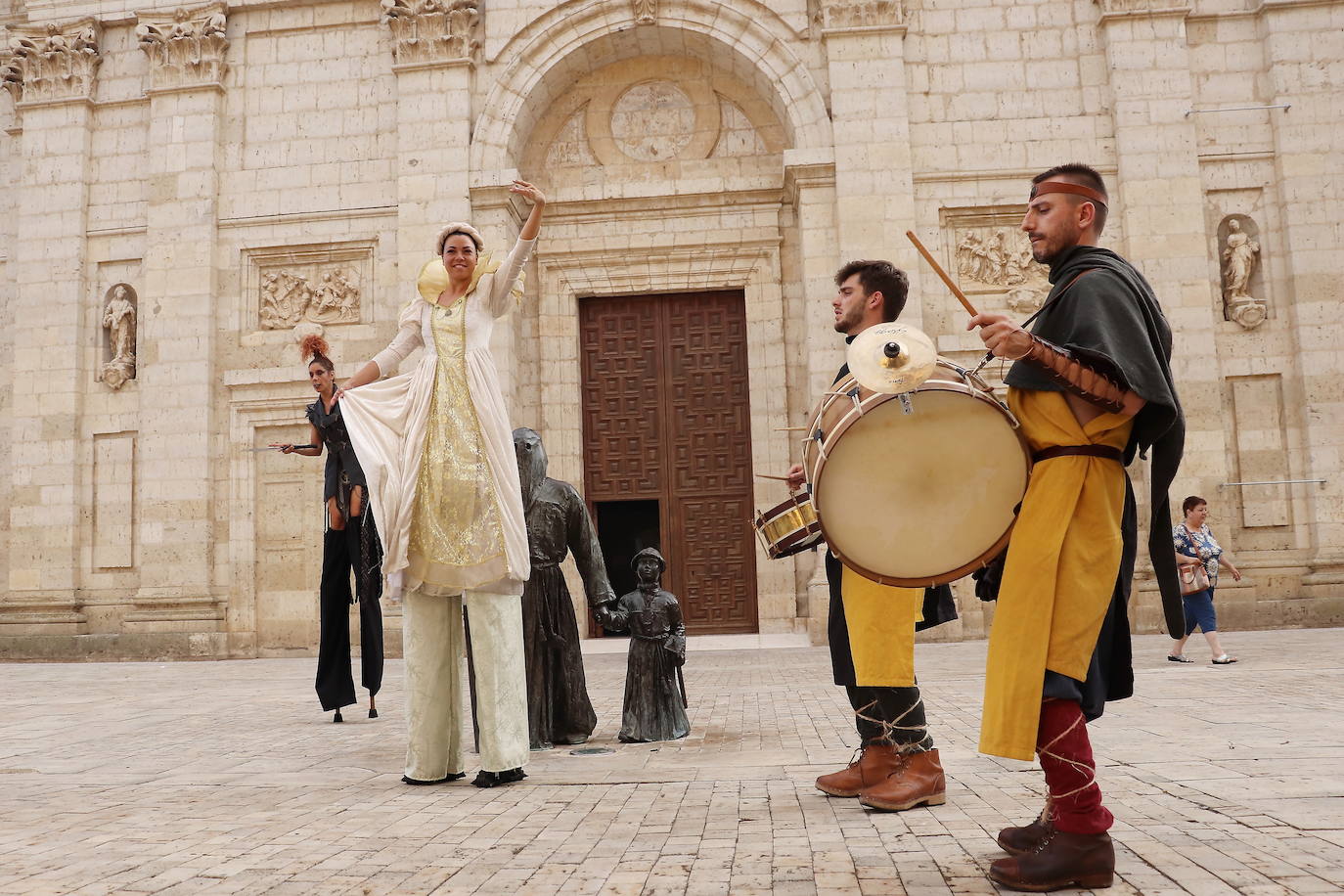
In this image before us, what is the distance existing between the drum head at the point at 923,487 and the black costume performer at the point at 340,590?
14.4 feet

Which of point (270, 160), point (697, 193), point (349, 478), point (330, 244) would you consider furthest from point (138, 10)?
point (349, 478)

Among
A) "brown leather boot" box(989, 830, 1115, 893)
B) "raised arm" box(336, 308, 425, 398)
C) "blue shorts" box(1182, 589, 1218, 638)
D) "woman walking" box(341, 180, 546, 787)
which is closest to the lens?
"brown leather boot" box(989, 830, 1115, 893)

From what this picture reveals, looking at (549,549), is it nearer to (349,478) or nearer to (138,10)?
(349,478)

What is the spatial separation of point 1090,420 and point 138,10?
16.2 metres

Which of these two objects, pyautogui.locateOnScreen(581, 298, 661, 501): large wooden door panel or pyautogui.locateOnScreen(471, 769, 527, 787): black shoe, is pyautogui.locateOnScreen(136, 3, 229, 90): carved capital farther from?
pyautogui.locateOnScreen(471, 769, 527, 787): black shoe

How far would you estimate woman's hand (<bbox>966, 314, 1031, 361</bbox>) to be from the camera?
112 inches

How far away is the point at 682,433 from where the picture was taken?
14961 millimetres

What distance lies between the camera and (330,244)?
14.7 meters

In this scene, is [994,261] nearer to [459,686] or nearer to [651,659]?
[651,659]

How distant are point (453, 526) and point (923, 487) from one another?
242 centimetres

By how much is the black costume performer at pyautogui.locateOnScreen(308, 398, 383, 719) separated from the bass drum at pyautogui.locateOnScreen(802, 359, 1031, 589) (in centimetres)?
438

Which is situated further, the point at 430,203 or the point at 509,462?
the point at 430,203

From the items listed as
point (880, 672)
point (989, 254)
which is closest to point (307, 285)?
point (989, 254)

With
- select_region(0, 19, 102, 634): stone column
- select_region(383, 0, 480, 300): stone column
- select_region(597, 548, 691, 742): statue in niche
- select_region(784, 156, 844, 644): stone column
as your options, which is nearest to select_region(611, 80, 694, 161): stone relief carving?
select_region(784, 156, 844, 644): stone column
